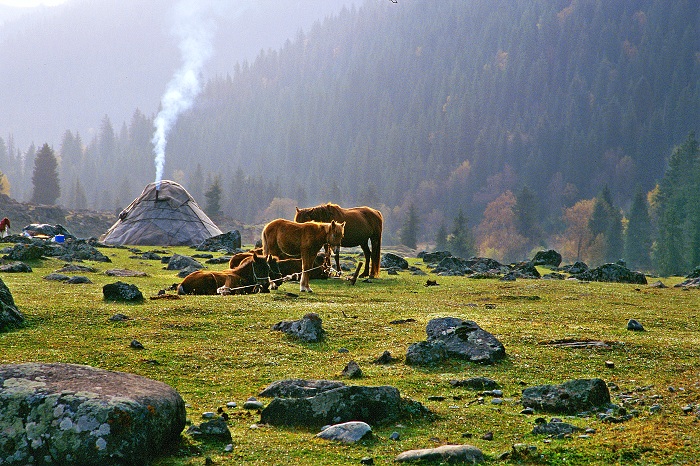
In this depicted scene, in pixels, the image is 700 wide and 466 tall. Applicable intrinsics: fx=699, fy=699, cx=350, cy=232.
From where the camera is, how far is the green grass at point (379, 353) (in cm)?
751

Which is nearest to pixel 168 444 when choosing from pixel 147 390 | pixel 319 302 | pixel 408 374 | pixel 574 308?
pixel 147 390

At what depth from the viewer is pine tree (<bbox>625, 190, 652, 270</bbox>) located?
116125 millimetres

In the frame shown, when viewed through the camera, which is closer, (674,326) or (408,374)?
(408,374)

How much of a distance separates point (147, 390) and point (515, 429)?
4226 millimetres

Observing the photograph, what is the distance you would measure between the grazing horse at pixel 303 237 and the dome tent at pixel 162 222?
33.0 m

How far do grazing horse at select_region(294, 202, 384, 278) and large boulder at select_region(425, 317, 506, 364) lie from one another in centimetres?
1568

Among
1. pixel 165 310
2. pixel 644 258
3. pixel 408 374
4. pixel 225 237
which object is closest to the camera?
pixel 408 374

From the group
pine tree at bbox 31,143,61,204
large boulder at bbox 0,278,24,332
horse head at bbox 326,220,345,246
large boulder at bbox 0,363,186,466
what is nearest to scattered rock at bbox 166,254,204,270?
horse head at bbox 326,220,345,246

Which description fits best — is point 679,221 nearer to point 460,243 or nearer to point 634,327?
point 460,243

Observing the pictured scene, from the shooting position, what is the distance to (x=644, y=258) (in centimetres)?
11631

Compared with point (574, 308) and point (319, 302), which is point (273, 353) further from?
point (574, 308)

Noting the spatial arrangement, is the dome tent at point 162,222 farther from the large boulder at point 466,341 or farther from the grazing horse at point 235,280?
the large boulder at point 466,341

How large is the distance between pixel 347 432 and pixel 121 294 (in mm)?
12457

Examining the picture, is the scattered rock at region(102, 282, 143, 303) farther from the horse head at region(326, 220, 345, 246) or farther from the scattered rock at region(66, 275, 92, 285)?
the horse head at region(326, 220, 345, 246)
